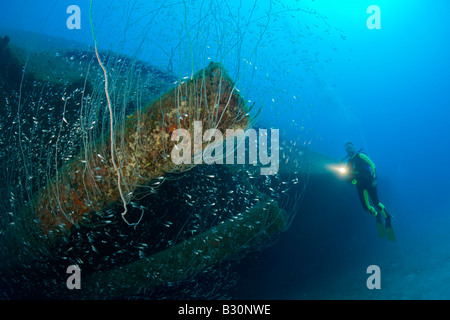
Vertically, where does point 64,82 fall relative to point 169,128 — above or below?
above

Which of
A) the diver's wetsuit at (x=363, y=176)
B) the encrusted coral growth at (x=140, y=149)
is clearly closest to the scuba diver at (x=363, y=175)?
the diver's wetsuit at (x=363, y=176)

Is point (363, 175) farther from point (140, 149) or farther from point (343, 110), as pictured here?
point (343, 110)

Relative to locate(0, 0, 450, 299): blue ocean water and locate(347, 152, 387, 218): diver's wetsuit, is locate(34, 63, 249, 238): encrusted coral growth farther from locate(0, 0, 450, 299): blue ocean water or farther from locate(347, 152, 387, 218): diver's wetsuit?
locate(347, 152, 387, 218): diver's wetsuit

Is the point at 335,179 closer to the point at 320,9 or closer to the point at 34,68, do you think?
the point at 34,68

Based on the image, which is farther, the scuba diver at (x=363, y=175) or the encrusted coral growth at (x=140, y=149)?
the scuba diver at (x=363, y=175)

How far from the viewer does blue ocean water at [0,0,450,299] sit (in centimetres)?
493

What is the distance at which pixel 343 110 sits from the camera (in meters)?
138

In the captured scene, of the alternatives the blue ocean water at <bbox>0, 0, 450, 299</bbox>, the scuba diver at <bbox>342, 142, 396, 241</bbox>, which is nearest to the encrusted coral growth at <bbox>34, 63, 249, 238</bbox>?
the blue ocean water at <bbox>0, 0, 450, 299</bbox>

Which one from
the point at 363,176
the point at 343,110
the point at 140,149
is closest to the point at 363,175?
the point at 363,176

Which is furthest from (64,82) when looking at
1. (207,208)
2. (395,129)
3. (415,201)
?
(395,129)

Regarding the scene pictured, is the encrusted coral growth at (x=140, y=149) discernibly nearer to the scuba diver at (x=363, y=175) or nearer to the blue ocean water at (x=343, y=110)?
the blue ocean water at (x=343, y=110)

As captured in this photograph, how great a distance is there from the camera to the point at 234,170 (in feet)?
21.5

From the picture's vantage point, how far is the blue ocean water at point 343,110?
4.93m

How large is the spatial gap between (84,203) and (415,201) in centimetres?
6760
